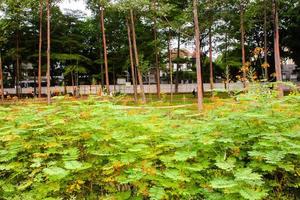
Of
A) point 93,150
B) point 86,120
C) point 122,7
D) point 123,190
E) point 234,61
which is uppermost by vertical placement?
point 122,7

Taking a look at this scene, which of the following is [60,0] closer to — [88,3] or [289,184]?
[88,3]

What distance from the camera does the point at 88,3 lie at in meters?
42.5

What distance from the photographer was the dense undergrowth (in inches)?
185

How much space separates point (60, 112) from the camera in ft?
19.5

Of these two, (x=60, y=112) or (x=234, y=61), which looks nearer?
(x=60, y=112)

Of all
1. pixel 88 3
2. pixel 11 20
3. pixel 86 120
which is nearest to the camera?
pixel 86 120

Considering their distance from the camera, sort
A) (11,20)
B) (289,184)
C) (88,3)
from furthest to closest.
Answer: (11,20) → (88,3) → (289,184)

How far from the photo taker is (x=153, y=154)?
5.04 m

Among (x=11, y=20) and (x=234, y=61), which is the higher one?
(x=11, y=20)

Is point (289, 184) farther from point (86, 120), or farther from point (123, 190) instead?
point (86, 120)

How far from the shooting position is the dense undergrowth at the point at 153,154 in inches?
185

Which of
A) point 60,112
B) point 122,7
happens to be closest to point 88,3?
point 122,7

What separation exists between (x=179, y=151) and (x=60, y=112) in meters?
1.94

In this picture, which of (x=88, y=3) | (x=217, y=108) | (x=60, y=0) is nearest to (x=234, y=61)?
(x=88, y=3)
